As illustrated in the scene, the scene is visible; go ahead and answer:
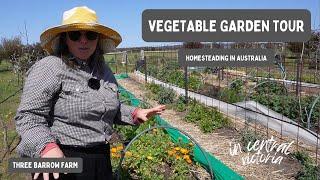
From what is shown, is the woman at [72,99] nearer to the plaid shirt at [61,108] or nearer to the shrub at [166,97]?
the plaid shirt at [61,108]

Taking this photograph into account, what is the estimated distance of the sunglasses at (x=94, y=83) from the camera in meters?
2.17

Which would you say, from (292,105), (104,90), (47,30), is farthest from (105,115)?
(292,105)

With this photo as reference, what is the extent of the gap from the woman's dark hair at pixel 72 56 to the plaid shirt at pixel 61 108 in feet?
0.10

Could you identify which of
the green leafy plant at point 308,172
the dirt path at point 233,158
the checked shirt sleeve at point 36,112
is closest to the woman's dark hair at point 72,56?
the checked shirt sleeve at point 36,112

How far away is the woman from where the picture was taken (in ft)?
6.33

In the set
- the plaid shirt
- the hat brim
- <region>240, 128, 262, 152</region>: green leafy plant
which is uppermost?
the hat brim

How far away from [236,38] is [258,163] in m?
1.63

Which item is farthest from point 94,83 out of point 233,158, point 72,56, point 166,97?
point 166,97

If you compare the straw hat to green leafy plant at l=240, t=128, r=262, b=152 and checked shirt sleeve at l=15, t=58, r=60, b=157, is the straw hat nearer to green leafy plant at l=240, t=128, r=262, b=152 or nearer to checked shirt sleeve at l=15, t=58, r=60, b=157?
checked shirt sleeve at l=15, t=58, r=60, b=157

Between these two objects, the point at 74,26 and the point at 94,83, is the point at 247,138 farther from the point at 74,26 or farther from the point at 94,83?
the point at 74,26

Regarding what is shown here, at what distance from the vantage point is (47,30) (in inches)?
85.0

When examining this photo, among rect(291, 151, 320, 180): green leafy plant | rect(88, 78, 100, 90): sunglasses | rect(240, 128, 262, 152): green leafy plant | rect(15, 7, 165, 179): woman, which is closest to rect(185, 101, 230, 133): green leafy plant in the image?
rect(240, 128, 262, 152): green leafy plant

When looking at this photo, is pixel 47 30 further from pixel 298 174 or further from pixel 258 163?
pixel 258 163

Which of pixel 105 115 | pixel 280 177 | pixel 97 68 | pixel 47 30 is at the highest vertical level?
pixel 47 30
